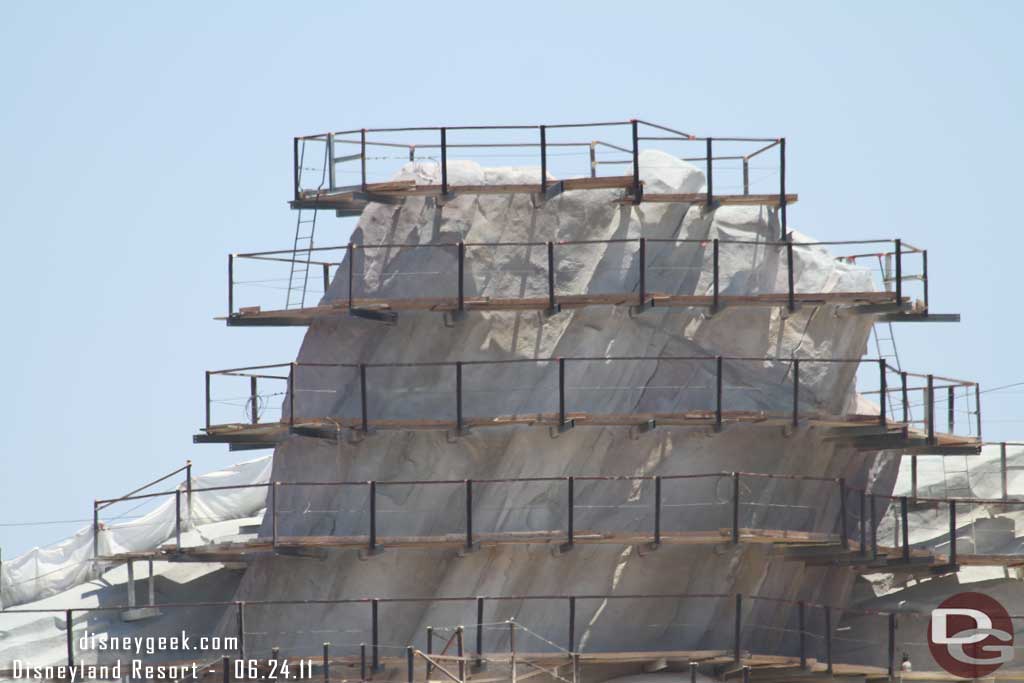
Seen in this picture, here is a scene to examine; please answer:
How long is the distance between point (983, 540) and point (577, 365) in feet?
38.7

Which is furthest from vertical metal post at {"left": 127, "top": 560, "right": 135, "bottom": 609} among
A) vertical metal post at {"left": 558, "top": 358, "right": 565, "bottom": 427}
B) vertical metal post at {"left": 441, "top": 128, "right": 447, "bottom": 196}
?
vertical metal post at {"left": 441, "top": 128, "right": 447, "bottom": 196}

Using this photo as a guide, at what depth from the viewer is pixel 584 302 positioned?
5350cm

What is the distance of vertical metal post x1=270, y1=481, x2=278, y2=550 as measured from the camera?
5278cm

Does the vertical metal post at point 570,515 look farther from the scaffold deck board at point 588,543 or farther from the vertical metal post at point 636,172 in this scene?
the vertical metal post at point 636,172

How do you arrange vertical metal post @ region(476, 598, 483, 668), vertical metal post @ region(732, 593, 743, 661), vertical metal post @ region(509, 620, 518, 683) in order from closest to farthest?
vertical metal post @ region(509, 620, 518, 683), vertical metal post @ region(476, 598, 483, 668), vertical metal post @ region(732, 593, 743, 661)

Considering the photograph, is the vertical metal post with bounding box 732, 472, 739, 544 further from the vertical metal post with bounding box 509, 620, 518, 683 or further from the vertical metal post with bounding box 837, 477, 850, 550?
the vertical metal post with bounding box 509, 620, 518, 683

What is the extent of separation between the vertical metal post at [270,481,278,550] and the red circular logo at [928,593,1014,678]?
48.4ft

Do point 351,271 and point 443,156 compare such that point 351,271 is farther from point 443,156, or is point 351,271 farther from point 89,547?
point 89,547

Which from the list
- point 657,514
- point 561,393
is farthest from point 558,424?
point 657,514

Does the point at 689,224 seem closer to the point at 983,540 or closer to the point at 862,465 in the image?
the point at 862,465

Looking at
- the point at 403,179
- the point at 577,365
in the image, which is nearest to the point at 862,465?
the point at 577,365

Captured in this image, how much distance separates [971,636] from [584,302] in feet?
38.0

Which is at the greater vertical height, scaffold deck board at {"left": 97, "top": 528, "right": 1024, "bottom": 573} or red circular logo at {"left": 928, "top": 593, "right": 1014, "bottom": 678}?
scaffold deck board at {"left": 97, "top": 528, "right": 1024, "bottom": 573}

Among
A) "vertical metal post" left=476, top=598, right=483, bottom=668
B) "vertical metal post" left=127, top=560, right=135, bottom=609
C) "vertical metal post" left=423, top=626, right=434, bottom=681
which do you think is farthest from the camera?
"vertical metal post" left=127, top=560, right=135, bottom=609
